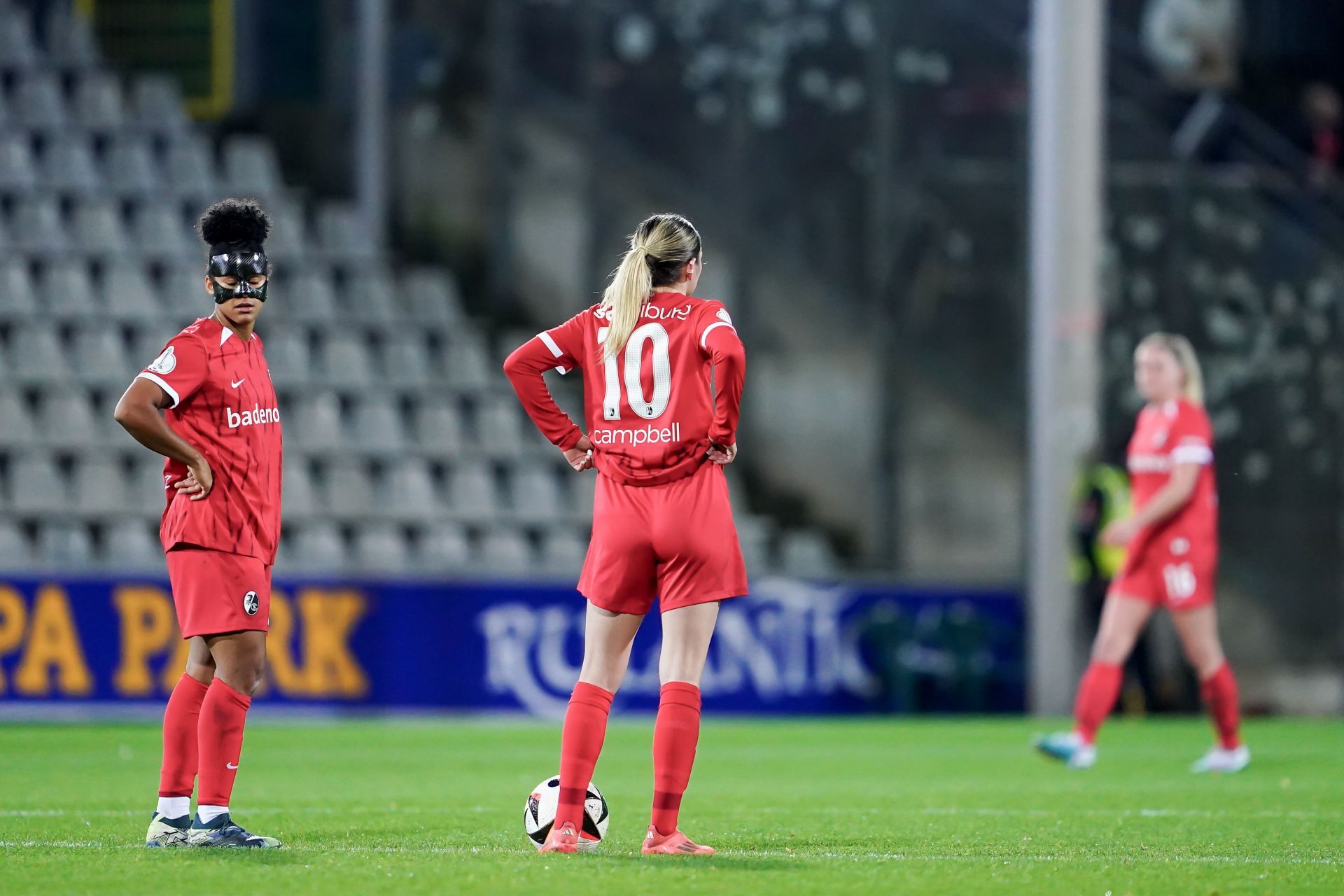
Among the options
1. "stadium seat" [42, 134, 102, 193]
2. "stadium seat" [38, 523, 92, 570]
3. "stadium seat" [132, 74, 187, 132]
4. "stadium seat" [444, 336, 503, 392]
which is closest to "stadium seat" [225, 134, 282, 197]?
"stadium seat" [132, 74, 187, 132]

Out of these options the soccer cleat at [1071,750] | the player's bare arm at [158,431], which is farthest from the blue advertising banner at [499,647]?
the player's bare arm at [158,431]

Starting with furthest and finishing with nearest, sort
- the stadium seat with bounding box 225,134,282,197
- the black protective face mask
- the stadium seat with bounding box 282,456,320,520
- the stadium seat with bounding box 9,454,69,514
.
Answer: the stadium seat with bounding box 225,134,282,197
the stadium seat with bounding box 282,456,320,520
the stadium seat with bounding box 9,454,69,514
the black protective face mask

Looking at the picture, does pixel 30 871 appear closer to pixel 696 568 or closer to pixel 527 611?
pixel 696 568

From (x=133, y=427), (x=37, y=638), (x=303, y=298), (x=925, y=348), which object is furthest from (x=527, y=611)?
(x=133, y=427)

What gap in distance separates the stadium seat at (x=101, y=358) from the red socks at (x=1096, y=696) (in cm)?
793

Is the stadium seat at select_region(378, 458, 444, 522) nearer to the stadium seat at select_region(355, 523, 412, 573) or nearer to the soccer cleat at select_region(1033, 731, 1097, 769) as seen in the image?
the stadium seat at select_region(355, 523, 412, 573)

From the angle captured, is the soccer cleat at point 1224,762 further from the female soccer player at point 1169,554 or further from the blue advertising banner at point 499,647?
the blue advertising banner at point 499,647

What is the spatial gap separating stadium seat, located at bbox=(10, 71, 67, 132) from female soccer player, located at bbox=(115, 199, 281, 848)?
10.7 metres

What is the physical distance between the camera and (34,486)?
43.7ft

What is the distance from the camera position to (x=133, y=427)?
532 centimetres

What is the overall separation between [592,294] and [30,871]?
38.7ft

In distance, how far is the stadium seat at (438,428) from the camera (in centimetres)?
1505

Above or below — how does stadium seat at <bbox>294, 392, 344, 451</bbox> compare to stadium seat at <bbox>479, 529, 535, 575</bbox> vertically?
above

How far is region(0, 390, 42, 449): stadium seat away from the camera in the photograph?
13430 millimetres
